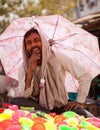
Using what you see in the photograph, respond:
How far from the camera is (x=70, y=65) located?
4.52 metres

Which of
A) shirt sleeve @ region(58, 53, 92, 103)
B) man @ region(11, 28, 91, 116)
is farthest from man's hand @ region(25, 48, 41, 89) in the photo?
shirt sleeve @ region(58, 53, 92, 103)

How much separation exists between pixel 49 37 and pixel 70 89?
84 cm

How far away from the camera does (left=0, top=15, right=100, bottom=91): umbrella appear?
5023mm

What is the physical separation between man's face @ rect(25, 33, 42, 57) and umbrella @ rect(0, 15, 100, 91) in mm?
530

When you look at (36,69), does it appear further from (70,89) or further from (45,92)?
(70,89)

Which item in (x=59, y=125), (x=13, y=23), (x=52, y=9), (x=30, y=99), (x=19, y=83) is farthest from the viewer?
(x=52, y=9)

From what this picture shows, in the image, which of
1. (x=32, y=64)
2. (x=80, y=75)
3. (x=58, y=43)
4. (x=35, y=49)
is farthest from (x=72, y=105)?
(x=58, y=43)

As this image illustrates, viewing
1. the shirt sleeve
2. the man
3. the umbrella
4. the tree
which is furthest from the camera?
the tree

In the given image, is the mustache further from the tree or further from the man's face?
the tree

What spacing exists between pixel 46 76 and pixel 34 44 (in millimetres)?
396

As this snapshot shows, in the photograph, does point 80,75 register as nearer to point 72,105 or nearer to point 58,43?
point 72,105

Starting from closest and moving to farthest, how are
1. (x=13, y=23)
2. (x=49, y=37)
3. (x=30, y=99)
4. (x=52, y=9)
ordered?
(x=30, y=99)
(x=49, y=37)
(x=13, y=23)
(x=52, y=9)

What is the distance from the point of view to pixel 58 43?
5121 millimetres

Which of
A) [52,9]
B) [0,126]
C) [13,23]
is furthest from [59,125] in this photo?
[52,9]
